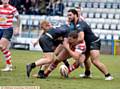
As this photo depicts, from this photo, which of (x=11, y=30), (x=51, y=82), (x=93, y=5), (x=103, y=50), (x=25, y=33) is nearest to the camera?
(x=51, y=82)

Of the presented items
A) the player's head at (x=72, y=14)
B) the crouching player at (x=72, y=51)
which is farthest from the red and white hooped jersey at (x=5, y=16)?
the player's head at (x=72, y=14)

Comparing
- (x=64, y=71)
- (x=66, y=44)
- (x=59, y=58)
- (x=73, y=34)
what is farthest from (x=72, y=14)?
(x=64, y=71)

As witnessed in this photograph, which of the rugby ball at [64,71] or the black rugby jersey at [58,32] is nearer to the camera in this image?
the black rugby jersey at [58,32]

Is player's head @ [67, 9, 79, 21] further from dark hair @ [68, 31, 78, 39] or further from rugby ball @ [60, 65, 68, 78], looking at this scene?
rugby ball @ [60, 65, 68, 78]

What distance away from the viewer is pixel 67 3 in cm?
3406

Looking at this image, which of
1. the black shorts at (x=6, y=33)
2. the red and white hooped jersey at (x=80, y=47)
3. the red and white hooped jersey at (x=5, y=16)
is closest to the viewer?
the red and white hooped jersey at (x=80, y=47)

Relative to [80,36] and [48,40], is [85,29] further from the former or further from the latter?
[48,40]

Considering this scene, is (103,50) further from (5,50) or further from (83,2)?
(5,50)

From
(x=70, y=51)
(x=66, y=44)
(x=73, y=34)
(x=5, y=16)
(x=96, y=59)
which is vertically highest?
(x=73, y=34)

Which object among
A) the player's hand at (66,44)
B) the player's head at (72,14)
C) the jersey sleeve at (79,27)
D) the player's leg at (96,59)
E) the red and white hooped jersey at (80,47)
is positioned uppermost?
the player's head at (72,14)

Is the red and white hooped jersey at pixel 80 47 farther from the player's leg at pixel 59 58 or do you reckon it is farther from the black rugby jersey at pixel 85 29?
the player's leg at pixel 59 58

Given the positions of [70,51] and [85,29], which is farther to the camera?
[85,29]

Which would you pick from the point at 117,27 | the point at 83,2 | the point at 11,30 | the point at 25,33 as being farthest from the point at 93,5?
the point at 11,30

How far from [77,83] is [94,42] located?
1599 millimetres
